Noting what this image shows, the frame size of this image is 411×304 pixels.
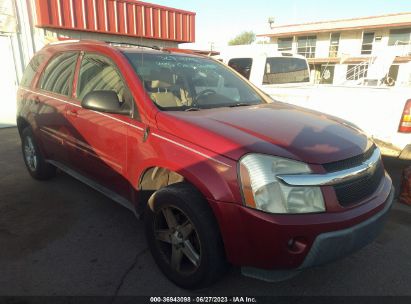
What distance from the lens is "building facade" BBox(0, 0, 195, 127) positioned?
27.3ft

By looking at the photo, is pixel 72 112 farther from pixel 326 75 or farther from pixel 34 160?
pixel 326 75

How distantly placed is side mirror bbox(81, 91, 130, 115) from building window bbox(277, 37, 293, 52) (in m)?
26.5

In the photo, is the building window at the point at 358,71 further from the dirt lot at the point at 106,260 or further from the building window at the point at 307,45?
the building window at the point at 307,45

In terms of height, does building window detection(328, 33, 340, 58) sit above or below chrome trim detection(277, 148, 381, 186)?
below

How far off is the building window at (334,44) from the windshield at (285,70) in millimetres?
20702

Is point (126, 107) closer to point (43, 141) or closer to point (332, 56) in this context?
point (43, 141)

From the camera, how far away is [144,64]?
→ 3010 mm

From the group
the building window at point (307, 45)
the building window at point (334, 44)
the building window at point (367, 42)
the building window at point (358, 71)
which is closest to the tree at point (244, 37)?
the building window at point (307, 45)

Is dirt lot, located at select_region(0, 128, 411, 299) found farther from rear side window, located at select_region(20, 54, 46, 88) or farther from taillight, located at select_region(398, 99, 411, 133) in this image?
rear side window, located at select_region(20, 54, 46, 88)

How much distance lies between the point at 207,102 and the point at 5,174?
3.60m

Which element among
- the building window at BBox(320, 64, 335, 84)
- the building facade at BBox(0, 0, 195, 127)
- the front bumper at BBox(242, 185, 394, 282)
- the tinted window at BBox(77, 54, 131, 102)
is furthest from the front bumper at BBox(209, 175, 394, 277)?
the building facade at BBox(0, 0, 195, 127)

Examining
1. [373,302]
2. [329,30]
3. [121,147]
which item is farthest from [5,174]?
[329,30]

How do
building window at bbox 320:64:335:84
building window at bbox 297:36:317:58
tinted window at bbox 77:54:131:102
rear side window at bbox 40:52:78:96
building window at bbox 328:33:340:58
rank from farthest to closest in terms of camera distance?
building window at bbox 297:36:317:58
building window at bbox 328:33:340:58
building window at bbox 320:64:335:84
rear side window at bbox 40:52:78:96
tinted window at bbox 77:54:131:102

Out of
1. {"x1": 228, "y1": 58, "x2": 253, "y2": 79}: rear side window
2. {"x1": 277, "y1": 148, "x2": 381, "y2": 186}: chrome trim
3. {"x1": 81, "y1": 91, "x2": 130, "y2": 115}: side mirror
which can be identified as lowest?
{"x1": 277, "y1": 148, "x2": 381, "y2": 186}: chrome trim
